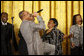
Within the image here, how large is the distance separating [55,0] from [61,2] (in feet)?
Answer: 0.40

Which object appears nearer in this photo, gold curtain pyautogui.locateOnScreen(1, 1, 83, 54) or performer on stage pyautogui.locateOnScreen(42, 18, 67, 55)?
performer on stage pyautogui.locateOnScreen(42, 18, 67, 55)

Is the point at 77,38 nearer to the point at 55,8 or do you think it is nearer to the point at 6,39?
the point at 55,8

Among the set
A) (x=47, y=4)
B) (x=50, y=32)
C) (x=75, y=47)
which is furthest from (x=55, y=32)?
(x=47, y=4)

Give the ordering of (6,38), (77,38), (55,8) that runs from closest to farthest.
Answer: (6,38)
(77,38)
(55,8)

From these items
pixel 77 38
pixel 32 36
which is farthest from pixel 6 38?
pixel 77 38

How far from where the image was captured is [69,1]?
12.8 ft

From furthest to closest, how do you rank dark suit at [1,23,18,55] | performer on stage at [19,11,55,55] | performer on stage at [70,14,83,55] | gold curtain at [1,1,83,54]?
gold curtain at [1,1,83,54]
performer on stage at [70,14,83,55]
dark suit at [1,23,18,55]
performer on stage at [19,11,55,55]

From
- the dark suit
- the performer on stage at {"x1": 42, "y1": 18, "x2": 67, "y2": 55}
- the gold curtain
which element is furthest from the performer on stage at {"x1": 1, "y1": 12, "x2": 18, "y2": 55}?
the gold curtain

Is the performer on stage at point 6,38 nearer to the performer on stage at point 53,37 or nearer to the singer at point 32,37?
the singer at point 32,37

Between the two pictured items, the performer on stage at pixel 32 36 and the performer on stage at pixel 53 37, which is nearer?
the performer on stage at pixel 32 36

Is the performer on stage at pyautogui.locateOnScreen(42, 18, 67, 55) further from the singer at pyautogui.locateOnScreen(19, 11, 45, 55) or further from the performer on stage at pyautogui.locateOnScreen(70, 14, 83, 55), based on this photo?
the singer at pyautogui.locateOnScreen(19, 11, 45, 55)

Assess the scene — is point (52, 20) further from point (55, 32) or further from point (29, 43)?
point (29, 43)

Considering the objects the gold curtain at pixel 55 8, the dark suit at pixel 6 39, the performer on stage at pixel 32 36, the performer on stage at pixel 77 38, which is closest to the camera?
the performer on stage at pixel 32 36

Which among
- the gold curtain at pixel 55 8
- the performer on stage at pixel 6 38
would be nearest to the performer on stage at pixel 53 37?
the performer on stage at pixel 6 38
